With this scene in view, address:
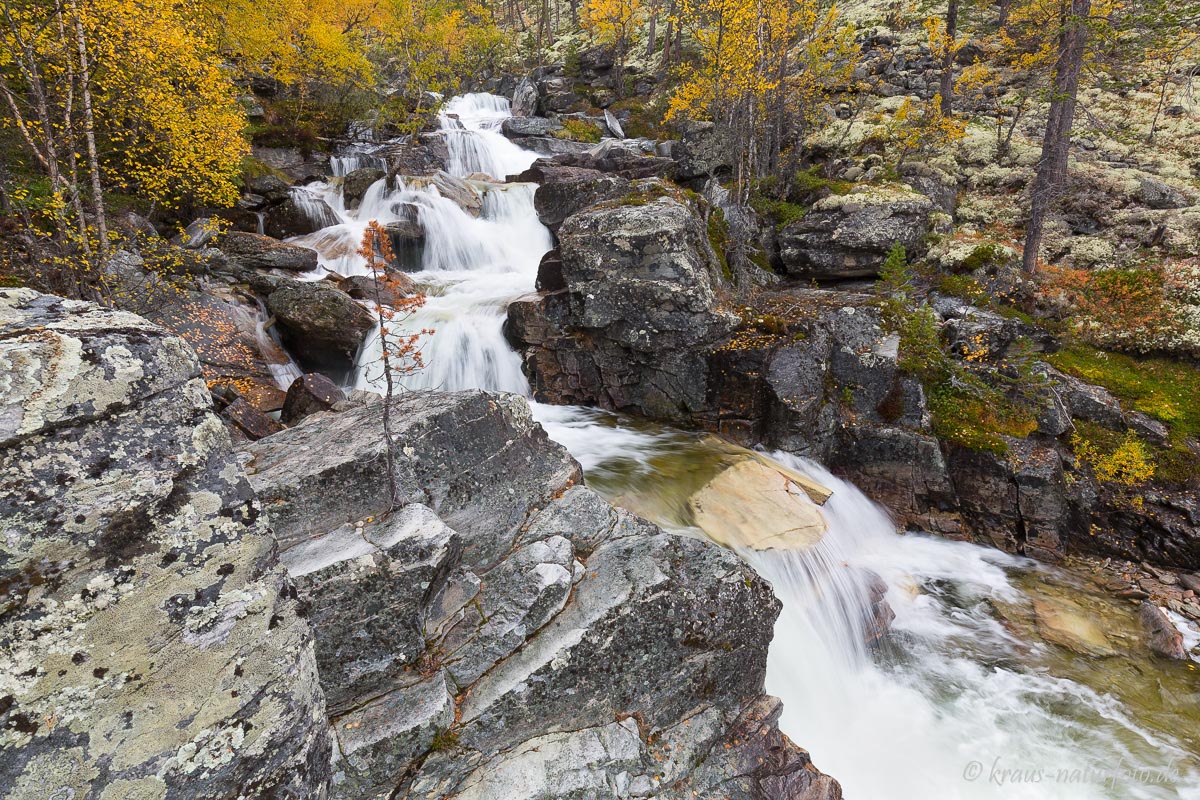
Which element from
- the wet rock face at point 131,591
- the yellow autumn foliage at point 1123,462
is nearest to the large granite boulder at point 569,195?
the yellow autumn foliage at point 1123,462

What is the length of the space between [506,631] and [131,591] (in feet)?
10.2

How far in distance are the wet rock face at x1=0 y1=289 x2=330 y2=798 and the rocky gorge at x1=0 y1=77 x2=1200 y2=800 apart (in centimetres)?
1

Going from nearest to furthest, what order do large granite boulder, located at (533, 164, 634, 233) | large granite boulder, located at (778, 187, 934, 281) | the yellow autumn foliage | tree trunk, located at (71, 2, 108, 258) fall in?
1. tree trunk, located at (71, 2, 108, 258)
2. the yellow autumn foliage
3. large granite boulder, located at (778, 187, 934, 281)
4. large granite boulder, located at (533, 164, 634, 233)

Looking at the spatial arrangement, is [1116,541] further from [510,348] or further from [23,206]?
[23,206]

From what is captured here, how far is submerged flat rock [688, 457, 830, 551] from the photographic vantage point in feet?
27.8

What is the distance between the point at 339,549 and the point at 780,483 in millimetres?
7864

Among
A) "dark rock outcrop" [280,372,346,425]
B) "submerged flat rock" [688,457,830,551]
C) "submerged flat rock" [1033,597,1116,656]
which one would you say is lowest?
"submerged flat rock" [1033,597,1116,656]

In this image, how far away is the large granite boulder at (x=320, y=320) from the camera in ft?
41.3

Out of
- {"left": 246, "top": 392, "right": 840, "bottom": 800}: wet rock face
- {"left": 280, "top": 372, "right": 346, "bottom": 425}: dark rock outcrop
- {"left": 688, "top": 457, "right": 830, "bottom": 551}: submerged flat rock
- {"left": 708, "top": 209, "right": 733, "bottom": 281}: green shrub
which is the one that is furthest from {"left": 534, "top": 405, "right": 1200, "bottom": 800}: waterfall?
{"left": 708, "top": 209, "right": 733, "bottom": 281}: green shrub

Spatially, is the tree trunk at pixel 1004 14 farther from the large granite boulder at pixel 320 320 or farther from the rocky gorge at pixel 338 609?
the rocky gorge at pixel 338 609

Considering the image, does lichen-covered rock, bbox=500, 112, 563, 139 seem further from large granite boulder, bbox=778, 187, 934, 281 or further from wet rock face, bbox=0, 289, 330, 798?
wet rock face, bbox=0, 289, 330, 798

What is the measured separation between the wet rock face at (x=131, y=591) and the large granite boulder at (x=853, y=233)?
55.2 feet

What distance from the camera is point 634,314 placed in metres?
11.9

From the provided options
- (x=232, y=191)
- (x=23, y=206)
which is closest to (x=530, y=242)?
(x=232, y=191)
